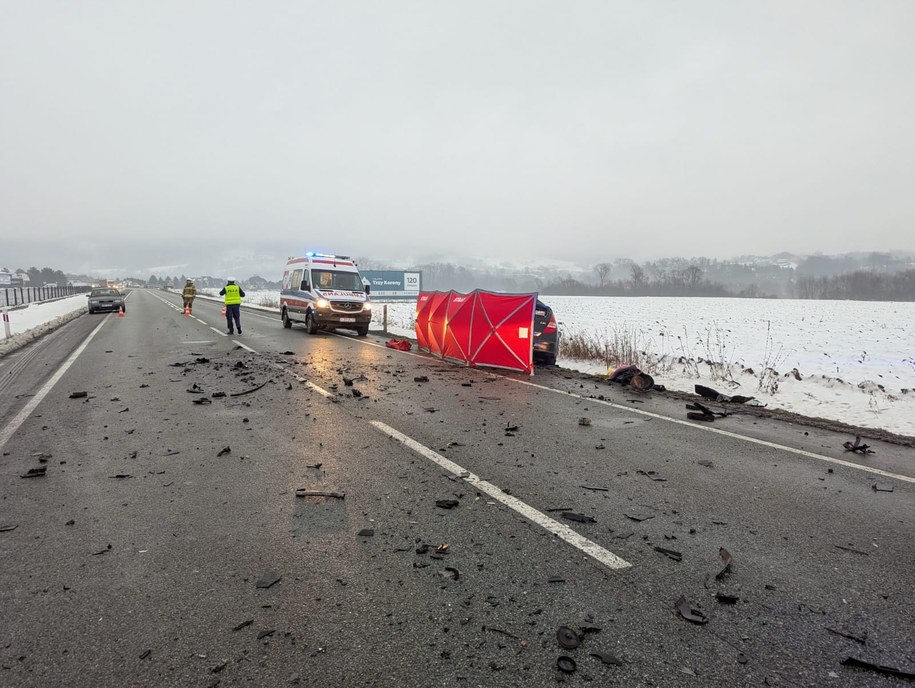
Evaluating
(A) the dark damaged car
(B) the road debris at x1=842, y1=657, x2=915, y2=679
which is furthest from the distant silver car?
(B) the road debris at x1=842, y1=657, x2=915, y2=679

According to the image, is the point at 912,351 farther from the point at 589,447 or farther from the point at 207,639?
the point at 207,639

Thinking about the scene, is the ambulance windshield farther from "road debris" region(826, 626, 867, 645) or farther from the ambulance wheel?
"road debris" region(826, 626, 867, 645)

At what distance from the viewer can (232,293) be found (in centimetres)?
1600

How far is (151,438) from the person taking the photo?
5.43 m

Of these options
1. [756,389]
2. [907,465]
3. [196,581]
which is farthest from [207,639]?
[756,389]

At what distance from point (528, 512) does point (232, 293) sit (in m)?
15.2

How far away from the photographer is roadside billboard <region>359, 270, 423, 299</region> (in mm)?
52781

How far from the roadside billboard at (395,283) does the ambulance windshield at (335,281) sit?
35.4m

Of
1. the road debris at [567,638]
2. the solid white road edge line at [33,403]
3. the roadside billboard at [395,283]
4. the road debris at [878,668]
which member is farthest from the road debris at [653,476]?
the roadside billboard at [395,283]

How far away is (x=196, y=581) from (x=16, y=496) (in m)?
2.43

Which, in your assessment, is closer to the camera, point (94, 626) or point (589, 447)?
point (94, 626)

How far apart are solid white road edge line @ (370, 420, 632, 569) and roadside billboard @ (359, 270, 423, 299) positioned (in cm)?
4873

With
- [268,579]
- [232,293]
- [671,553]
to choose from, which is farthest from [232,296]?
[671,553]

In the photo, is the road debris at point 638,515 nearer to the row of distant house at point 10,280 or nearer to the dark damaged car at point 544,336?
the dark damaged car at point 544,336
